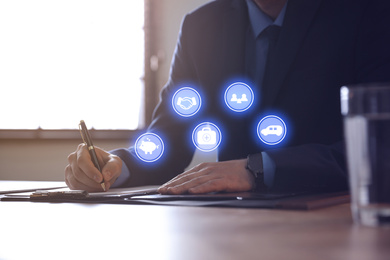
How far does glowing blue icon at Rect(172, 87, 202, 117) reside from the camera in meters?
1.65

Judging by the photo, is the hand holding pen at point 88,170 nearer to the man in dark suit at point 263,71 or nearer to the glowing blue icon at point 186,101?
the man in dark suit at point 263,71

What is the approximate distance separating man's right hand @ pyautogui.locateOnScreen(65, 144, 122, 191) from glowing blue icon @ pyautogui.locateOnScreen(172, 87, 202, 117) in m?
0.45

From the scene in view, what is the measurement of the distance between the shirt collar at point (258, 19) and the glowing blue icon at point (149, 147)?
0.48m

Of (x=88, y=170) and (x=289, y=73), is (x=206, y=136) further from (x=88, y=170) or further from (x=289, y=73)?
(x=88, y=170)

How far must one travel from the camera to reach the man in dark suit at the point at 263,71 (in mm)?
1363

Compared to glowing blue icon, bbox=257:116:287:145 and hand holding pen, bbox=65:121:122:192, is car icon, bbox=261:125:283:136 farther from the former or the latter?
hand holding pen, bbox=65:121:122:192

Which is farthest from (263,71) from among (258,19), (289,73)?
(258,19)

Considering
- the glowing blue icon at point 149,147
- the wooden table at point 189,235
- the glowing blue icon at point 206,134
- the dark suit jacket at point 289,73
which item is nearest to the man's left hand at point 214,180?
the wooden table at point 189,235

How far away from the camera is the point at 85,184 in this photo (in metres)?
1.18

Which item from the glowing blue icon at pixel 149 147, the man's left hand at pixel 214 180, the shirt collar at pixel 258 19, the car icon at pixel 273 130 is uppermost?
the shirt collar at pixel 258 19

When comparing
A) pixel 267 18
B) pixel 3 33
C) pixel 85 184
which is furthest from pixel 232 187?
pixel 3 33

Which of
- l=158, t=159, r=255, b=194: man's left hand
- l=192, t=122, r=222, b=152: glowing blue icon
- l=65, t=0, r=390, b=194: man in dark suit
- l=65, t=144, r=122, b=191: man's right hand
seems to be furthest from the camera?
l=192, t=122, r=222, b=152: glowing blue icon

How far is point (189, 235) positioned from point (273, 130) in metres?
1.08

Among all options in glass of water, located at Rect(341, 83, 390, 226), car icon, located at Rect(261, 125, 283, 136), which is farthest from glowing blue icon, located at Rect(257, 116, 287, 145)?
glass of water, located at Rect(341, 83, 390, 226)
